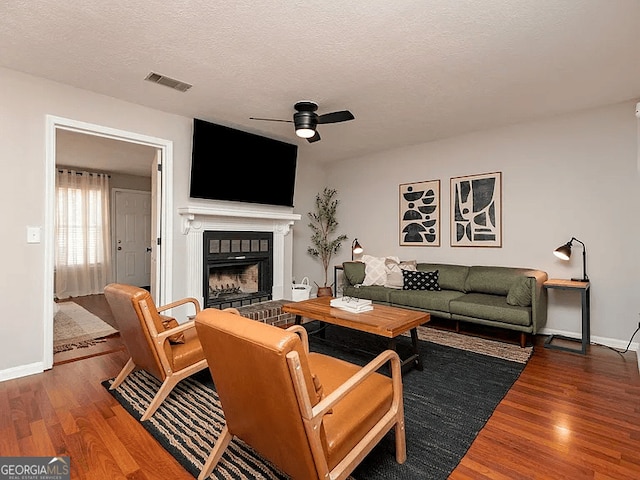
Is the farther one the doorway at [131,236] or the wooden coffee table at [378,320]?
the doorway at [131,236]

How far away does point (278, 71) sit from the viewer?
9.39 feet

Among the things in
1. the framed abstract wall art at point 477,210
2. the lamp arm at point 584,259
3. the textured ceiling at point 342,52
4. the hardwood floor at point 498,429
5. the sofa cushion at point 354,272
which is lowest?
the hardwood floor at point 498,429

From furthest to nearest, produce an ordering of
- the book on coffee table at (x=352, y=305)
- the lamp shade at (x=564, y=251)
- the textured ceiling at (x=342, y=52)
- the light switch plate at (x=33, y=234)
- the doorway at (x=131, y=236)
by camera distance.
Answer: the doorway at (x=131, y=236) → the lamp shade at (x=564, y=251) → the book on coffee table at (x=352, y=305) → the light switch plate at (x=33, y=234) → the textured ceiling at (x=342, y=52)

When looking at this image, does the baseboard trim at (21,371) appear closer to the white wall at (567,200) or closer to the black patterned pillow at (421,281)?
the black patterned pillow at (421,281)

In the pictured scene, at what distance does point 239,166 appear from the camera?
4.41 metres

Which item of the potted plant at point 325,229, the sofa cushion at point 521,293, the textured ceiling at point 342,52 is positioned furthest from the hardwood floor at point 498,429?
the potted plant at point 325,229

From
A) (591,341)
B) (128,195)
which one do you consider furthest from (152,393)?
(128,195)

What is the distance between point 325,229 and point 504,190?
9.79 feet

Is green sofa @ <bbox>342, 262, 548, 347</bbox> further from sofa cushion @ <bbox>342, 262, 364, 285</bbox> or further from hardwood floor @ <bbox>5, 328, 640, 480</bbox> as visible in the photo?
hardwood floor @ <bbox>5, 328, 640, 480</bbox>

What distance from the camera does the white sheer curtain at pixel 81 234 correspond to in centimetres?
612

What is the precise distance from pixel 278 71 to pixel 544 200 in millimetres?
3350

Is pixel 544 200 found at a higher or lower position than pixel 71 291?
higher

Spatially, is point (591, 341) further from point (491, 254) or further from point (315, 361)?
point (315, 361)

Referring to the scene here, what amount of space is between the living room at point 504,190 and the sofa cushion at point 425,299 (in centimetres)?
77
